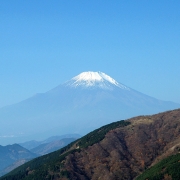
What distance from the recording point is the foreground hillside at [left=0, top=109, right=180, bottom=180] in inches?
2670

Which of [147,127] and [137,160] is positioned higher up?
[147,127]

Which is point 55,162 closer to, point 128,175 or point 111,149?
point 111,149

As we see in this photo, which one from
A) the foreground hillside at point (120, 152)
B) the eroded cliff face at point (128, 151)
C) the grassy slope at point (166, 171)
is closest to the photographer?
the grassy slope at point (166, 171)

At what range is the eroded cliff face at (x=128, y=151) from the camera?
222 ft

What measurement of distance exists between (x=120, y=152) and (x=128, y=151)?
5.99 ft

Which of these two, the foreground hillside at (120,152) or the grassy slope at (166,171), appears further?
the foreground hillside at (120,152)

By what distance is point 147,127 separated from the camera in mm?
82625

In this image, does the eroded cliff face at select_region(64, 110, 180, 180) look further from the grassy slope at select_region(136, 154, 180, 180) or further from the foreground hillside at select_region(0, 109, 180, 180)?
the grassy slope at select_region(136, 154, 180, 180)

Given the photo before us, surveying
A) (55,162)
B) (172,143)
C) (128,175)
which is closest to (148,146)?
(172,143)

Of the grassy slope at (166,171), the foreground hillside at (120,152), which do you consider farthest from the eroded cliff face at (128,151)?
the grassy slope at (166,171)

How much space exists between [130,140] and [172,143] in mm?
9456

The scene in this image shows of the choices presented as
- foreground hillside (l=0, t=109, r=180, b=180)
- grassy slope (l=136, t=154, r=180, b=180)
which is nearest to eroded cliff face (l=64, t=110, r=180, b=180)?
foreground hillside (l=0, t=109, r=180, b=180)

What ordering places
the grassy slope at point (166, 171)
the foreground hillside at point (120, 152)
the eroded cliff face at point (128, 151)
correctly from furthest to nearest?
1. the foreground hillside at point (120, 152)
2. the eroded cliff face at point (128, 151)
3. the grassy slope at point (166, 171)

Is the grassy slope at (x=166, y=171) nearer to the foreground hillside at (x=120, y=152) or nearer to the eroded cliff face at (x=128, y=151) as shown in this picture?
the foreground hillside at (x=120, y=152)
